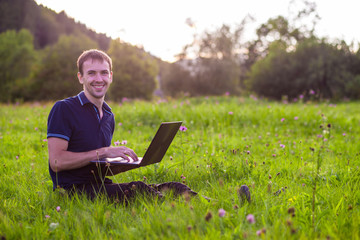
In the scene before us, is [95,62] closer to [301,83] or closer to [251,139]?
[251,139]

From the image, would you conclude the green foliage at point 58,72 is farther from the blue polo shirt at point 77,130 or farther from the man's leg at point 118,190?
the man's leg at point 118,190

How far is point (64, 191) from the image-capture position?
260cm

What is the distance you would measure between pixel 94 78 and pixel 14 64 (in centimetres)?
3840

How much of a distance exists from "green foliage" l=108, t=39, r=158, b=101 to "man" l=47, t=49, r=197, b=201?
28.8 metres

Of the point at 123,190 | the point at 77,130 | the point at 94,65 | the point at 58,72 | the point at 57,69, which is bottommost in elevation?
the point at 123,190

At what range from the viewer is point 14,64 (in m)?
35.7

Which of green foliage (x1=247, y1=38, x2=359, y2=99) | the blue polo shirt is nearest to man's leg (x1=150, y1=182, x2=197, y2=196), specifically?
the blue polo shirt

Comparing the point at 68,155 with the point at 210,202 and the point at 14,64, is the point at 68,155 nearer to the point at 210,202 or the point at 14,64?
the point at 210,202

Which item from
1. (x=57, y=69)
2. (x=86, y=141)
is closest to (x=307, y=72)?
(x=57, y=69)

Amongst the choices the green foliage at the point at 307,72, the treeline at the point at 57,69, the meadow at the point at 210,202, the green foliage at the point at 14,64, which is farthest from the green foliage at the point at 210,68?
the meadow at the point at 210,202

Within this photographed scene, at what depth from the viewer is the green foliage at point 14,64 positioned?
33625mm

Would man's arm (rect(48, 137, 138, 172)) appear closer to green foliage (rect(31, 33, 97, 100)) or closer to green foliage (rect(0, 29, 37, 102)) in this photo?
green foliage (rect(31, 33, 97, 100))

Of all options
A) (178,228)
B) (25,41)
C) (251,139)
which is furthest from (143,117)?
(25,41)

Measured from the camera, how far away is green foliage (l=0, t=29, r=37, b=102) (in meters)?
33.6
